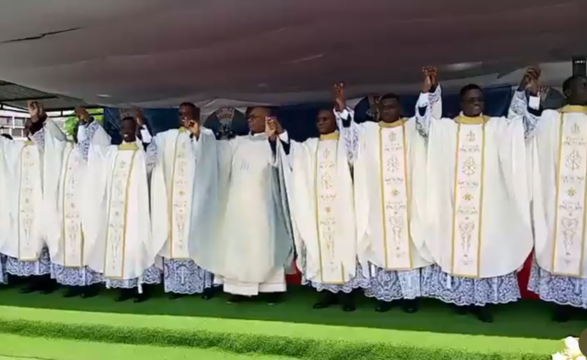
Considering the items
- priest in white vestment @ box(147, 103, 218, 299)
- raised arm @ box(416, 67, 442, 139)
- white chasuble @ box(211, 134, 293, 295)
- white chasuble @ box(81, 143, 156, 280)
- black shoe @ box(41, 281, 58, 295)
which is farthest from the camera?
black shoe @ box(41, 281, 58, 295)

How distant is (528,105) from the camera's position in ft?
10.8

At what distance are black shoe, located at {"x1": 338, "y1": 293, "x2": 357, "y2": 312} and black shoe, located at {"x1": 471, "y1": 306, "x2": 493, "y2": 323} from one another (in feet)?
2.44

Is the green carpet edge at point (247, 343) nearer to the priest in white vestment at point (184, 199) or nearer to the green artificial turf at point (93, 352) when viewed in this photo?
the green artificial turf at point (93, 352)

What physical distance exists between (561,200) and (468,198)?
19.7 inches

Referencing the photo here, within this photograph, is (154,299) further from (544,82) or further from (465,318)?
(544,82)

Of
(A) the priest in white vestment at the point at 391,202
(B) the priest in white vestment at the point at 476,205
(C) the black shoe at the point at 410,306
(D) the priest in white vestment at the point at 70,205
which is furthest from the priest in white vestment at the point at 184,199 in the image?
(B) the priest in white vestment at the point at 476,205

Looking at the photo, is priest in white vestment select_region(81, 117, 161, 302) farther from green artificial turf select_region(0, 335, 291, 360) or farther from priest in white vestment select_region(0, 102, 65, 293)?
green artificial turf select_region(0, 335, 291, 360)

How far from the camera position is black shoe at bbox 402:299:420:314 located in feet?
11.6

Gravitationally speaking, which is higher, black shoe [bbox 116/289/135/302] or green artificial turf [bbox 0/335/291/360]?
black shoe [bbox 116/289/135/302]

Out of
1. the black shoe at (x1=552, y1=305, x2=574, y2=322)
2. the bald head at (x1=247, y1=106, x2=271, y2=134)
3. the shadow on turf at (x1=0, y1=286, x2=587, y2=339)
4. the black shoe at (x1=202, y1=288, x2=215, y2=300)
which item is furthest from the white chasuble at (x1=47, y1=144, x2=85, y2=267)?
the black shoe at (x1=552, y1=305, x2=574, y2=322)

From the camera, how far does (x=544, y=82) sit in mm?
4562

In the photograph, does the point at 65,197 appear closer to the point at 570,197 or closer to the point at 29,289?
the point at 29,289

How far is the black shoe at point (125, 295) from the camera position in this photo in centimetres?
426

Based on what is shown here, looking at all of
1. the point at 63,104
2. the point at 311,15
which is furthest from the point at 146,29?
the point at 63,104
